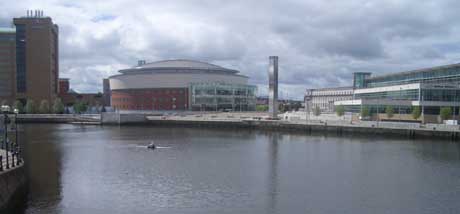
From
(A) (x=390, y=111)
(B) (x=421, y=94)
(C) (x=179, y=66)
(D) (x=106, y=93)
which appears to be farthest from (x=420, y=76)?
(D) (x=106, y=93)

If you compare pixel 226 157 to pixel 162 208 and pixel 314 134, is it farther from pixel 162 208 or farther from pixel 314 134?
pixel 314 134

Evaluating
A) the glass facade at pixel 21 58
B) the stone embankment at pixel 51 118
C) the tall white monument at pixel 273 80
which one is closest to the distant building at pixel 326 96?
the tall white monument at pixel 273 80

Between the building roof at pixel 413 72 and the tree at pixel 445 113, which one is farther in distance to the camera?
the building roof at pixel 413 72

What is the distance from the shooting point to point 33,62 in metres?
124

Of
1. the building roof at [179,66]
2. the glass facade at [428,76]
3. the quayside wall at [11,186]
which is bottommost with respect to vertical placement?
the quayside wall at [11,186]

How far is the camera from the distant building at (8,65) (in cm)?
12362

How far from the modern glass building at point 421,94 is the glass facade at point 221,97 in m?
47.0

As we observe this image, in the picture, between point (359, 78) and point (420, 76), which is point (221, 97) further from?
point (420, 76)

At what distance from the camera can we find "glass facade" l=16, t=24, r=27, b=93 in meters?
122

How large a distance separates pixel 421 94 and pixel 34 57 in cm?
9471

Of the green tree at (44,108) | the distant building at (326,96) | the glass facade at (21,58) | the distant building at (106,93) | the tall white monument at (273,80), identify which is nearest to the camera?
the tall white monument at (273,80)

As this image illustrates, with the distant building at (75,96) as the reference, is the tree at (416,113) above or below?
below

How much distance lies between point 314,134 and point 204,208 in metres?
45.9

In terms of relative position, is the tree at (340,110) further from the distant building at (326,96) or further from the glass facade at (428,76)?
the distant building at (326,96)
